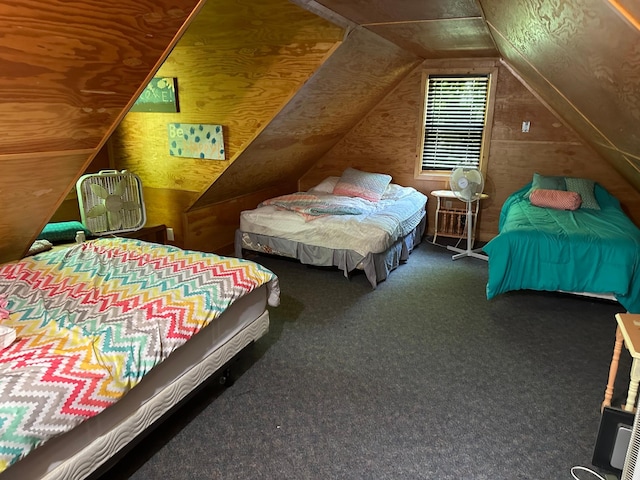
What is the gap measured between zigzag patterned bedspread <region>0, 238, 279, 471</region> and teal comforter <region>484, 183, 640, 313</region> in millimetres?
1852

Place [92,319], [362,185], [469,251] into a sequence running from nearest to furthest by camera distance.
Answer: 1. [92,319]
2. [469,251]
3. [362,185]

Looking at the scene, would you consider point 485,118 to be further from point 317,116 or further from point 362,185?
point 317,116

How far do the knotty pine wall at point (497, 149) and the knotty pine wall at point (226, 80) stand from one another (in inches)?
89.7

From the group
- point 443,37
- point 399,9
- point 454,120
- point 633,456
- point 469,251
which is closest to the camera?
point 633,456

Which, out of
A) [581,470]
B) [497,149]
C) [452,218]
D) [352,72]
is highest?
[352,72]

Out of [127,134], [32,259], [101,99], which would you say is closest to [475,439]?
[101,99]

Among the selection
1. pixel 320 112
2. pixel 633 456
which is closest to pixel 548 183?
pixel 320 112

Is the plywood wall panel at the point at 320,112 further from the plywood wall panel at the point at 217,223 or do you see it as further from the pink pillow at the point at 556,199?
the pink pillow at the point at 556,199

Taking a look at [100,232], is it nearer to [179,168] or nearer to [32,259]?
[32,259]

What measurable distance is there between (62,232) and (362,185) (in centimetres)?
302

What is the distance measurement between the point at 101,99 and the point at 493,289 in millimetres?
2892

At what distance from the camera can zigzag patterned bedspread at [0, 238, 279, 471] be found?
1.37 meters

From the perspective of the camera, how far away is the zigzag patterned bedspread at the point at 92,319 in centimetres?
137

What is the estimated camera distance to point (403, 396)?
2.41 metres
